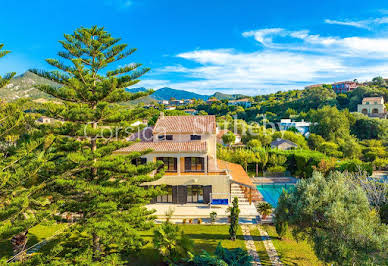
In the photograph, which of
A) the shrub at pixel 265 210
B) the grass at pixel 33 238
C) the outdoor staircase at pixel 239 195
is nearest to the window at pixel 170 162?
the outdoor staircase at pixel 239 195

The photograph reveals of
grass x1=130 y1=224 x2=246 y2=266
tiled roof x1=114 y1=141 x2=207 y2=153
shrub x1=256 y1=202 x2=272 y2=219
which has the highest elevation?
tiled roof x1=114 y1=141 x2=207 y2=153

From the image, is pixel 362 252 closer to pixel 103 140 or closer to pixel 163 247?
pixel 163 247

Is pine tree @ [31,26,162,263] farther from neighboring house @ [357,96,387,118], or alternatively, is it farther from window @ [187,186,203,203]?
neighboring house @ [357,96,387,118]

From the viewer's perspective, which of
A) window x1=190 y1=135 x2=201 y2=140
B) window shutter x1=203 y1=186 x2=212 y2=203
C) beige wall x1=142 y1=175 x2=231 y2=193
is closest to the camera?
beige wall x1=142 y1=175 x2=231 y2=193

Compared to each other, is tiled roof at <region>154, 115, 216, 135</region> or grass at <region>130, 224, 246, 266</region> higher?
tiled roof at <region>154, 115, 216, 135</region>

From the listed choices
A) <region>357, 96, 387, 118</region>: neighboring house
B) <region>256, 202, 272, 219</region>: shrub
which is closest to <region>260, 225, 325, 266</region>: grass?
<region>256, 202, 272, 219</region>: shrub

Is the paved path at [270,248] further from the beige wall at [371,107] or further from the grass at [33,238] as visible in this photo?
the beige wall at [371,107]

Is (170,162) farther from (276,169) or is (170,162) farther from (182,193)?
(276,169)
